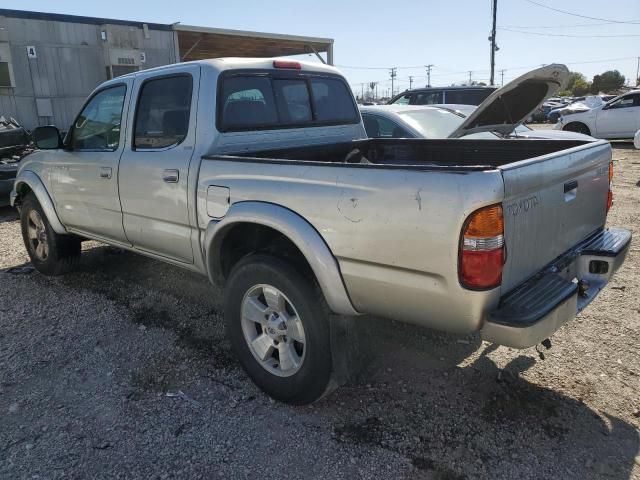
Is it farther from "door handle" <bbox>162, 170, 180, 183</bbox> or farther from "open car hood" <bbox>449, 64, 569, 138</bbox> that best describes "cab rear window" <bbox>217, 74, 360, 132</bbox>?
"open car hood" <bbox>449, 64, 569, 138</bbox>

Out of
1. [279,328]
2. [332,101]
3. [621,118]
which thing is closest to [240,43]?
[621,118]

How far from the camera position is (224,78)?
3561mm

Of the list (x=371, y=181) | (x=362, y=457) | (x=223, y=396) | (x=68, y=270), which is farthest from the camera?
(x=68, y=270)

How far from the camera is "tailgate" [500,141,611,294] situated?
2.31 metres

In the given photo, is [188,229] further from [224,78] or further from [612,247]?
[612,247]

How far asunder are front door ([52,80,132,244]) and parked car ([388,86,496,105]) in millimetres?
9013

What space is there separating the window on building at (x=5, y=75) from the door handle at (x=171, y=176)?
43.0 feet

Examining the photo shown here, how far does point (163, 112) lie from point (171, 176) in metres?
0.60

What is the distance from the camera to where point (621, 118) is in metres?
16.3

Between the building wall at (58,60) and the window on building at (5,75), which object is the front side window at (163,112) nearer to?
the building wall at (58,60)

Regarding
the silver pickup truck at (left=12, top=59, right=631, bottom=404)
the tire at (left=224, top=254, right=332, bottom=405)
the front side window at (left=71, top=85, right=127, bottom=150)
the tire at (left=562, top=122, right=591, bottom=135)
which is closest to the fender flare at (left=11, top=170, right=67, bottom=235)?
the silver pickup truck at (left=12, top=59, right=631, bottom=404)

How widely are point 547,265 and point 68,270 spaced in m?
4.67

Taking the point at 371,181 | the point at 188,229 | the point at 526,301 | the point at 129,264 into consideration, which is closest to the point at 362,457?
the point at 526,301

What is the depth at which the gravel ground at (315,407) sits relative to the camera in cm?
257
